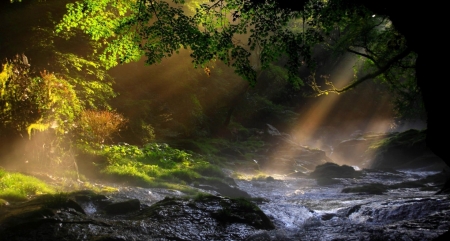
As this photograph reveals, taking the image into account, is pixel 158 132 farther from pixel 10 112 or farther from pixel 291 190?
pixel 10 112

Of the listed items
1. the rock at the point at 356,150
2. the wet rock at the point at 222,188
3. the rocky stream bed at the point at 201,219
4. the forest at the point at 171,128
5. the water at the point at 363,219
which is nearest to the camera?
the rocky stream bed at the point at 201,219

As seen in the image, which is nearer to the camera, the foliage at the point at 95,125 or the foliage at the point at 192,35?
the foliage at the point at 192,35

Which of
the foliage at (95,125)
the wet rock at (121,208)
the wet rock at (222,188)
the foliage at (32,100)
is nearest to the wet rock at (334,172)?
the wet rock at (222,188)

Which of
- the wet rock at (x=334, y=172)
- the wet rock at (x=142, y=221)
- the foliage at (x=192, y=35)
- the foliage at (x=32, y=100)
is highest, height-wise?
the wet rock at (x=334, y=172)

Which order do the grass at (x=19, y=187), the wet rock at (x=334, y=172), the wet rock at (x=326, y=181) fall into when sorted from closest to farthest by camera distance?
the grass at (x=19, y=187), the wet rock at (x=326, y=181), the wet rock at (x=334, y=172)

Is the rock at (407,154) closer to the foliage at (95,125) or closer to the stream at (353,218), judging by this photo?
the stream at (353,218)

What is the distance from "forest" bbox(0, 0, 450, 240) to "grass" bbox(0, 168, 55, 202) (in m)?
0.04

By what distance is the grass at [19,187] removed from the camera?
8.33 metres

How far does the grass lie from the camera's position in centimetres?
833

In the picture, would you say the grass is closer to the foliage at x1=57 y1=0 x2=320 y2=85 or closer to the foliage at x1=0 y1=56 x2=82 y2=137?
the foliage at x1=0 y1=56 x2=82 y2=137

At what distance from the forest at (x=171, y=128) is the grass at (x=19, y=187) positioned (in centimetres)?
4

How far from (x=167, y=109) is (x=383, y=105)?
41520mm

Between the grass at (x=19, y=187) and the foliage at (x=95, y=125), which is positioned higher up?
the foliage at (x=95, y=125)

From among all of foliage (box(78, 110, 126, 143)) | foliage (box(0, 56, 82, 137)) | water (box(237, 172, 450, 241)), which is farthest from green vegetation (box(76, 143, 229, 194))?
water (box(237, 172, 450, 241))
